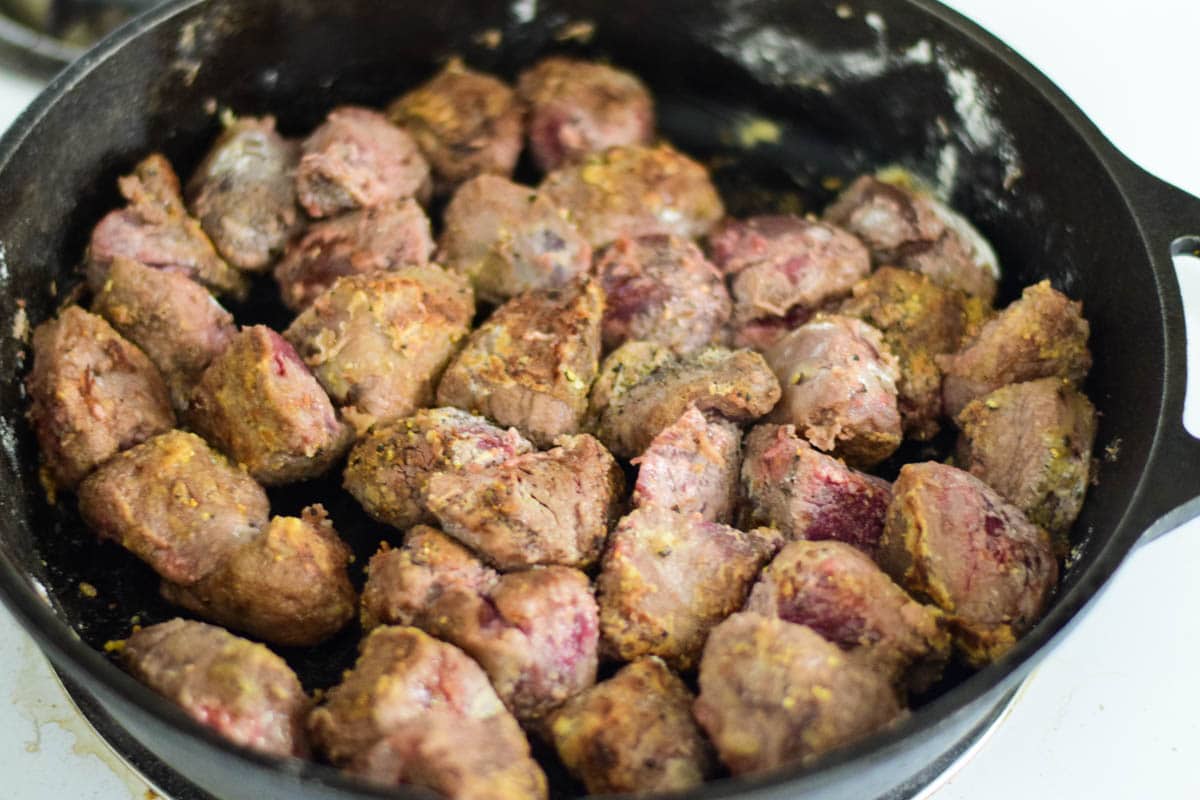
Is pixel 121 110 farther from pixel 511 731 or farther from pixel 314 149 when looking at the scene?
pixel 511 731

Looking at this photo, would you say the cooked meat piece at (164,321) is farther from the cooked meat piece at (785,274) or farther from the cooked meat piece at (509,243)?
the cooked meat piece at (785,274)

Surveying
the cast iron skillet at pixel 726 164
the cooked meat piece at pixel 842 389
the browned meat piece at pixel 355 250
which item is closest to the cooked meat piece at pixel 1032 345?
the cast iron skillet at pixel 726 164

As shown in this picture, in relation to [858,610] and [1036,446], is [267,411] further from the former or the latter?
[1036,446]

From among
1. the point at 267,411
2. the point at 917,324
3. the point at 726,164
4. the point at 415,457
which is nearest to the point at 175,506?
the point at 267,411

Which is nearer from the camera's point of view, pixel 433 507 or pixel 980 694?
pixel 980 694

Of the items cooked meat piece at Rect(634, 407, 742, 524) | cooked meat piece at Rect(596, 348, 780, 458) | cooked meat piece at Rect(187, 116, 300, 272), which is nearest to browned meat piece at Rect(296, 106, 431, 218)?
cooked meat piece at Rect(187, 116, 300, 272)

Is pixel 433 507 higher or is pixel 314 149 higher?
pixel 314 149

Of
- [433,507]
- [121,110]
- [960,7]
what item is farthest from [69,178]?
[960,7]
